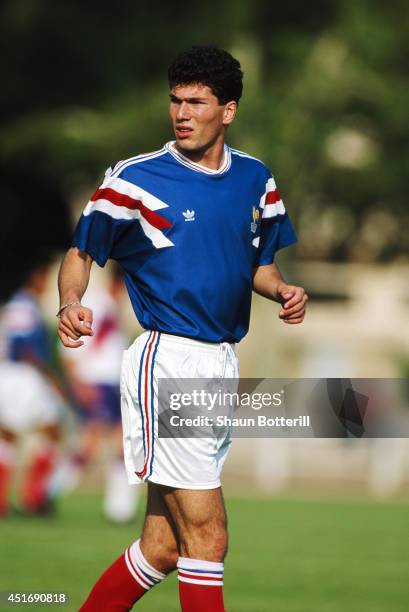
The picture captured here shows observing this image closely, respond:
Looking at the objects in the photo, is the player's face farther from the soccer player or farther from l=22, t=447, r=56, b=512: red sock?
l=22, t=447, r=56, b=512: red sock

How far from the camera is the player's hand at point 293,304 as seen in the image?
5746 millimetres

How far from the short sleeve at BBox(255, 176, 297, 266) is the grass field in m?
2.41

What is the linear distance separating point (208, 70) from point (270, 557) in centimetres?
541

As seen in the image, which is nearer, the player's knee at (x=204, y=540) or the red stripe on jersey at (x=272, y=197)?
the player's knee at (x=204, y=540)

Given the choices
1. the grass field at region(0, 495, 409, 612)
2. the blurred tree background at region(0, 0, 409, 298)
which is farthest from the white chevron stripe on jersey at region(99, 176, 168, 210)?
the blurred tree background at region(0, 0, 409, 298)

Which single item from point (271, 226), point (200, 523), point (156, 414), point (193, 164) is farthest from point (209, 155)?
point (200, 523)

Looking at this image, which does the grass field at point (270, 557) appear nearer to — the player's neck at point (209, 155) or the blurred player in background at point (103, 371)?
the blurred player in background at point (103, 371)

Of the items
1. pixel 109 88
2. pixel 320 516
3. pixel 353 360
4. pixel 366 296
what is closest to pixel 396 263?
pixel 353 360

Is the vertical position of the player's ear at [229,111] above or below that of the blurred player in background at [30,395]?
above

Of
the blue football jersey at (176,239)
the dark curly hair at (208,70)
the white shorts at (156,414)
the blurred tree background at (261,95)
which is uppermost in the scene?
the blurred tree background at (261,95)

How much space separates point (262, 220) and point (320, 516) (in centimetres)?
844

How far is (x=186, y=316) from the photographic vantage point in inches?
221

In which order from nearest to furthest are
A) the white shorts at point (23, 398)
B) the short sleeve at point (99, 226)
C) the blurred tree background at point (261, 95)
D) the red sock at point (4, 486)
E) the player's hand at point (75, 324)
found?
the player's hand at point (75, 324)
the short sleeve at point (99, 226)
the red sock at point (4, 486)
the white shorts at point (23, 398)
the blurred tree background at point (261, 95)

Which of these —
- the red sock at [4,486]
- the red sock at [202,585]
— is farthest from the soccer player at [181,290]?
the red sock at [4,486]
